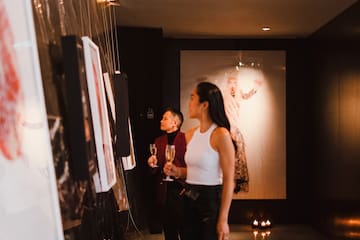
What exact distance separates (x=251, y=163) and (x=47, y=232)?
18.2ft

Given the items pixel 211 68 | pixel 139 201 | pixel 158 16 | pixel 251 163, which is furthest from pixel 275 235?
pixel 158 16

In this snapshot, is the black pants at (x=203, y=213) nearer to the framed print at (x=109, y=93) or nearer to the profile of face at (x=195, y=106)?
the profile of face at (x=195, y=106)

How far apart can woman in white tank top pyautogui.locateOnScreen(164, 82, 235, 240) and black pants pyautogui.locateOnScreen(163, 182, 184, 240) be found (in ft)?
4.94

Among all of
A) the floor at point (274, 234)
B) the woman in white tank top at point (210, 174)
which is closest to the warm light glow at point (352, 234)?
the floor at point (274, 234)

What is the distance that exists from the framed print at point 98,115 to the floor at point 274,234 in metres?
3.76

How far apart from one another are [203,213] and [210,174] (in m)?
0.19

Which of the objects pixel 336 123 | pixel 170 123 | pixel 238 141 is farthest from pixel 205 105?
pixel 238 141

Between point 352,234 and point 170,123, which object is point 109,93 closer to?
point 170,123

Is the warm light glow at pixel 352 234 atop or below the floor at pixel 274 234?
atop

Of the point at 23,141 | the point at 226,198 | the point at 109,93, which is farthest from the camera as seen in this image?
the point at 226,198

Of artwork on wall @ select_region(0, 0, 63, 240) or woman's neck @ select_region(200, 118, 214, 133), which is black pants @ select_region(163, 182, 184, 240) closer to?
woman's neck @ select_region(200, 118, 214, 133)

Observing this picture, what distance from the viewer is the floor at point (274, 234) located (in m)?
5.57

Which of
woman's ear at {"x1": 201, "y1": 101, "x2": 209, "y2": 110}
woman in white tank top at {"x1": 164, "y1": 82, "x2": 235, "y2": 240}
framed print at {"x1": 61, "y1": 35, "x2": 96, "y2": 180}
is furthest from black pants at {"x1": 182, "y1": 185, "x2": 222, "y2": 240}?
framed print at {"x1": 61, "y1": 35, "x2": 96, "y2": 180}

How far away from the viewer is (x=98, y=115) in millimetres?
1392
